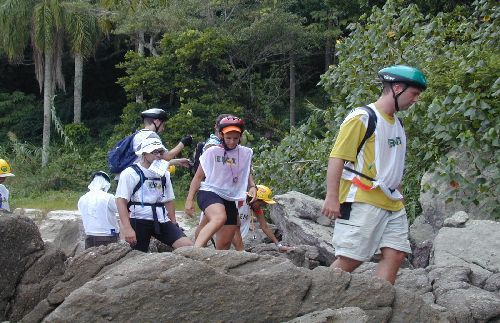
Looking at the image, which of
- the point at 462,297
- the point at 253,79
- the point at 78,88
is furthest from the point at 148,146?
the point at 78,88

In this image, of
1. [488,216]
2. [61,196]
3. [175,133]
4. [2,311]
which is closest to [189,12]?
[175,133]

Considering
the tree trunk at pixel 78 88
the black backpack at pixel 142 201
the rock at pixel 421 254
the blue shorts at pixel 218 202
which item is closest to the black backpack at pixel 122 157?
the black backpack at pixel 142 201

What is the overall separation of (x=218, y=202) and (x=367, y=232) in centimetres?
262

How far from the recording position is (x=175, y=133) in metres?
22.8

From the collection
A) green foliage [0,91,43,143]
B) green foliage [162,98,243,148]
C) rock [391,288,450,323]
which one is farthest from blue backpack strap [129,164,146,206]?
green foliage [0,91,43,143]

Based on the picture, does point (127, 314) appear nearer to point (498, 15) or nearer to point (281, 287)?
point (281, 287)

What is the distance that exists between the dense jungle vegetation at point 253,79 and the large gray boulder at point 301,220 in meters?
1.12

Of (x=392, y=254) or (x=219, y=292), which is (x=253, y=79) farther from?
(x=219, y=292)

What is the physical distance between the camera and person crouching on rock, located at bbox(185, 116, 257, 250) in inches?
320

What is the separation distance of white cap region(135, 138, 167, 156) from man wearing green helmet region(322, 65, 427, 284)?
2303mm

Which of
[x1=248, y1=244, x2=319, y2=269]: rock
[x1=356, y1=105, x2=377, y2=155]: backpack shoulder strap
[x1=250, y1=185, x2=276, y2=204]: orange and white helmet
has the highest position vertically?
[x1=356, y1=105, x2=377, y2=155]: backpack shoulder strap

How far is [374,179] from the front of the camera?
5785 millimetres

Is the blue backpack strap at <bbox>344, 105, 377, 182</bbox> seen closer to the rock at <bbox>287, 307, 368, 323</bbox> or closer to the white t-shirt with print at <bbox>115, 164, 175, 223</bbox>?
the rock at <bbox>287, 307, 368, 323</bbox>

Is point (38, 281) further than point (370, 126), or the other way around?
point (38, 281)
